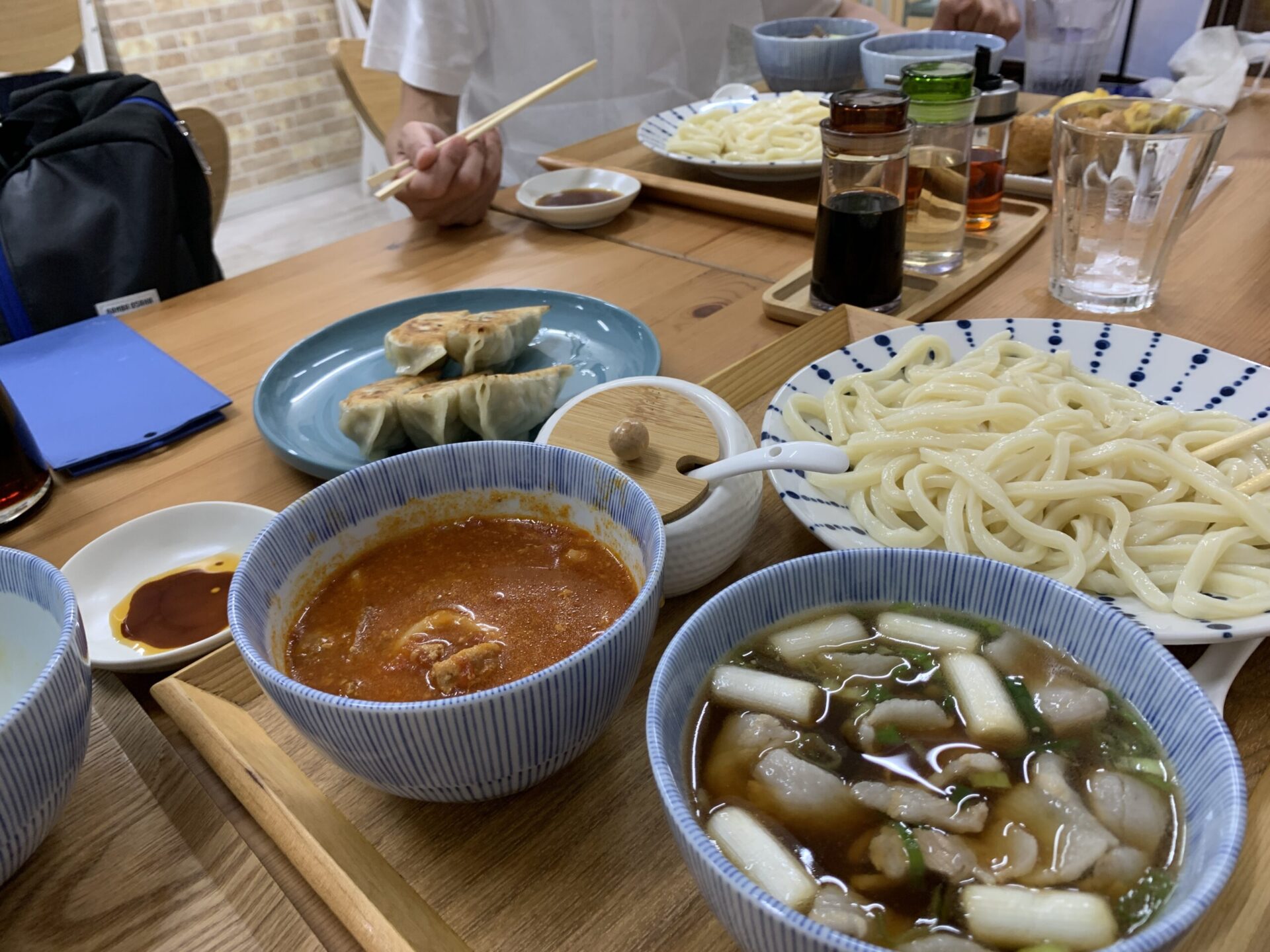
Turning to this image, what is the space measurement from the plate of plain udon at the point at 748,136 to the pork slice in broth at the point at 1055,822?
173cm

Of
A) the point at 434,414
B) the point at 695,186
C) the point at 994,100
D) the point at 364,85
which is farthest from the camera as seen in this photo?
the point at 364,85

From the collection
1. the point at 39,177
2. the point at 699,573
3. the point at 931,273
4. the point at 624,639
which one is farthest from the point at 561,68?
the point at 624,639

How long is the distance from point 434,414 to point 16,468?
57cm

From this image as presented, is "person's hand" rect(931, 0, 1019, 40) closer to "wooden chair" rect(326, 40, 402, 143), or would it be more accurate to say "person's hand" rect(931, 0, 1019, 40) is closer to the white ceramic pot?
"wooden chair" rect(326, 40, 402, 143)

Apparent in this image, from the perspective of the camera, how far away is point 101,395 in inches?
60.0

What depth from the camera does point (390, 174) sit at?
87.5 inches

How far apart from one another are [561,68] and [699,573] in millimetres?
2697

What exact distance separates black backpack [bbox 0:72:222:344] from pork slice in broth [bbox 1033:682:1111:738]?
2.03 meters

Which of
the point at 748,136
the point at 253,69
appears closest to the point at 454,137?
the point at 748,136

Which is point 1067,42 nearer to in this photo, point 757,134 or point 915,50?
point 915,50

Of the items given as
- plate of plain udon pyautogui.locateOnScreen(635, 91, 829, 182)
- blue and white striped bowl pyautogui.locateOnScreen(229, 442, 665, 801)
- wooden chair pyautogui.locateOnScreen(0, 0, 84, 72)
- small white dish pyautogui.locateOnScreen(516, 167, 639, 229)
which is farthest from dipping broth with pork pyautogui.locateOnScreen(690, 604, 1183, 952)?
wooden chair pyautogui.locateOnScreen(0, 0, 84, 72)

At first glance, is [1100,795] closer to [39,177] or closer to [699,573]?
[699,573]

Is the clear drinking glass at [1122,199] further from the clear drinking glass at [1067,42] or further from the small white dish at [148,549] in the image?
the small white dish at [148,549]

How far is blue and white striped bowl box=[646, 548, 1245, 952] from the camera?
0.51m
